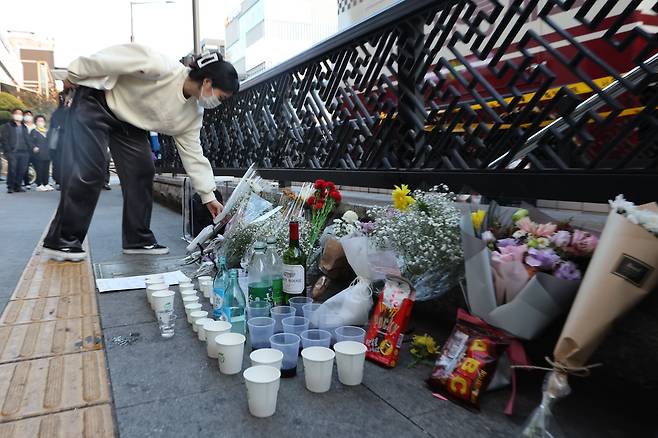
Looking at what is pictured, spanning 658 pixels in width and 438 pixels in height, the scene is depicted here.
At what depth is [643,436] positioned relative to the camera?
1.47 metres

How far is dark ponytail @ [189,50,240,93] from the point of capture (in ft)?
11.7

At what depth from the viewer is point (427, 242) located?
2045 mm

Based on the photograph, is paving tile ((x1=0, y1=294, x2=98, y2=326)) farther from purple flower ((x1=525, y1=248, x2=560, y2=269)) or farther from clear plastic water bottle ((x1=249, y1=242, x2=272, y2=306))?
purple flower ((x1=525, y1=248, x2=560, y2=269))

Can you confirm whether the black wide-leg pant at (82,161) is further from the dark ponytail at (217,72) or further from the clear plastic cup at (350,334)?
the clear plastic cup at (350,334)

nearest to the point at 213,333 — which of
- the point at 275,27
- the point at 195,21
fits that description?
the point at 195,21

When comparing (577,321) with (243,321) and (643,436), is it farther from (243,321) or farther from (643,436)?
(243,321)

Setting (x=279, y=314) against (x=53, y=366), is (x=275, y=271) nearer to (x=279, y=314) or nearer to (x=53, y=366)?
(x=279, y=314)

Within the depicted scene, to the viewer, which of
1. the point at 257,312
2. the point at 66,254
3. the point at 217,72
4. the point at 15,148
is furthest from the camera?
the point at 15,148

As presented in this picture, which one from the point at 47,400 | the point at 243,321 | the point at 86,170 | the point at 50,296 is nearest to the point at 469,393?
the point at 243,321

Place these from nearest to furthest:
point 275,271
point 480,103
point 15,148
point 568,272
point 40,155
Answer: point 568,272 → point 275,271 → point 480,103 → point 15,148 → point 40,155

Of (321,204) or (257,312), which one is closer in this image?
(257,312)

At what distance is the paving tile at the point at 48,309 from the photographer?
2541mm

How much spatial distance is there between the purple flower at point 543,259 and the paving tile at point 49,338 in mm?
1899

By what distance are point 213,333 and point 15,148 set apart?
13.0m
